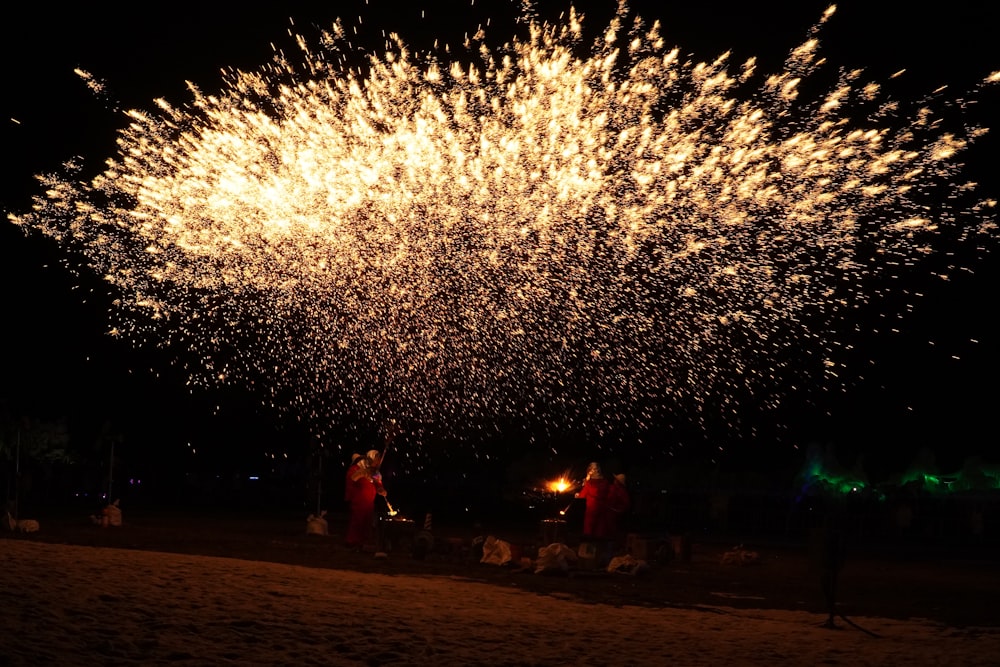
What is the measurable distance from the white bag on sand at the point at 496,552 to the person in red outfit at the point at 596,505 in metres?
1.57

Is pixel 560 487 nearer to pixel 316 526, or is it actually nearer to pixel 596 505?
pixel 596 505

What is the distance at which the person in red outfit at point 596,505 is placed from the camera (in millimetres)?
15750

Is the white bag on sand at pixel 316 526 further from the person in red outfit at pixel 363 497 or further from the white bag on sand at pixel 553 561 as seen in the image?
the white bag on sand at pixel 553 561

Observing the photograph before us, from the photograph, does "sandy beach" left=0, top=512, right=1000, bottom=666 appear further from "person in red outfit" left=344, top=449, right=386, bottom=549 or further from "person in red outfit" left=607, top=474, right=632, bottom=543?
"person in red outfit" left=344, top=449, right=386, bottom=549

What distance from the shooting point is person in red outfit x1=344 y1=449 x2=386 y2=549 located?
53.8 feet

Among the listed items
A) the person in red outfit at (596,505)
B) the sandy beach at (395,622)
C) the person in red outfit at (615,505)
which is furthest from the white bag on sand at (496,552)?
the person in red outfit at (615,505)

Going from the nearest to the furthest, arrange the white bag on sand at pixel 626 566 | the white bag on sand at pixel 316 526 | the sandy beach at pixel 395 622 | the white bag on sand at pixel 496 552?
the sandy beach at pixel 395 622 < the white bag on sand at pixel 626 566 < the white bag on sand at pixel 496 552 < the white bag on sand at pixel 316 526

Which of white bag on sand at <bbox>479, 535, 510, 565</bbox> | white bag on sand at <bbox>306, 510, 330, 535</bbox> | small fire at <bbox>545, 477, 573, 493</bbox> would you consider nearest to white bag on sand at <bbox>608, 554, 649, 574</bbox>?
white bag on sand at <bbox>479, 535, 510, 565</bbox>

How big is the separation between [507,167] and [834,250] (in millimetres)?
4770

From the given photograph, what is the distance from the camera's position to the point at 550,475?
28.1 meters

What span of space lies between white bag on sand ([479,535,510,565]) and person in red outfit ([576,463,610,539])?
1.57 meters

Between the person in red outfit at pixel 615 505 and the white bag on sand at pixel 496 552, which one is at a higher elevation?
the person in red outfit at pixel 615 505

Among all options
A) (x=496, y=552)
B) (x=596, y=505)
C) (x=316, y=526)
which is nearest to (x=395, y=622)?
(x=496, y=552)

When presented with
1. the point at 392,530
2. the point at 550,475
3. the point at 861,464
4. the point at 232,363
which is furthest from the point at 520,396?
the point at 392,530
